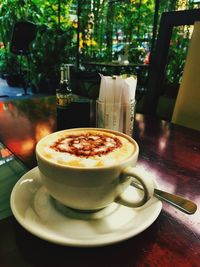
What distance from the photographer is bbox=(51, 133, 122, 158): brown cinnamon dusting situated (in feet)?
1.51

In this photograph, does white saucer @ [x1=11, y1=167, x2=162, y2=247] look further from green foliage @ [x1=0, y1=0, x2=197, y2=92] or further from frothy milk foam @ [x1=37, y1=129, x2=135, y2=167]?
green foliage @ [x1=0, y1=0, x2=197, y2=92]

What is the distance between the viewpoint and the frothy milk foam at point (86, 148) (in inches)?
16.6

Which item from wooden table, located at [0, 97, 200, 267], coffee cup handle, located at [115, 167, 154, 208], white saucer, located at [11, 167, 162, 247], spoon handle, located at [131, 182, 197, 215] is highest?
A: coffee cup handle, located at [115, 167, 154, 208]

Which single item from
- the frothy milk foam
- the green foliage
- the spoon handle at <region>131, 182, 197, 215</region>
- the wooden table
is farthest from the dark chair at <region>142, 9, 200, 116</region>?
the green foliage

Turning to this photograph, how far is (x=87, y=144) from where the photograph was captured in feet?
1.65

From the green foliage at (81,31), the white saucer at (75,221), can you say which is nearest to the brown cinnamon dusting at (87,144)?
the white saucer at (75,221)

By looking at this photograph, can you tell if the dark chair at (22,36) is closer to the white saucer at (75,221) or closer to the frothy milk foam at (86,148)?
the frothy milk foam at (86,148)

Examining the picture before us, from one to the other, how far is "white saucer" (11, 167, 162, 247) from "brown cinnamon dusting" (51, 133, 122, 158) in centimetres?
10

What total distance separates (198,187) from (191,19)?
0.96m

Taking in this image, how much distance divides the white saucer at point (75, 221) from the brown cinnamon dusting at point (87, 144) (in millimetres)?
103

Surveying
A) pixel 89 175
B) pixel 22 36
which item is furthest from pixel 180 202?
pixel 22 36

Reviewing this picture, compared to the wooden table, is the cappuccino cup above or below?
above

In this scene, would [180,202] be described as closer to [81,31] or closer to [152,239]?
[152,239]

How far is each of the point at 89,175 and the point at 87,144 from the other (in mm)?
127
